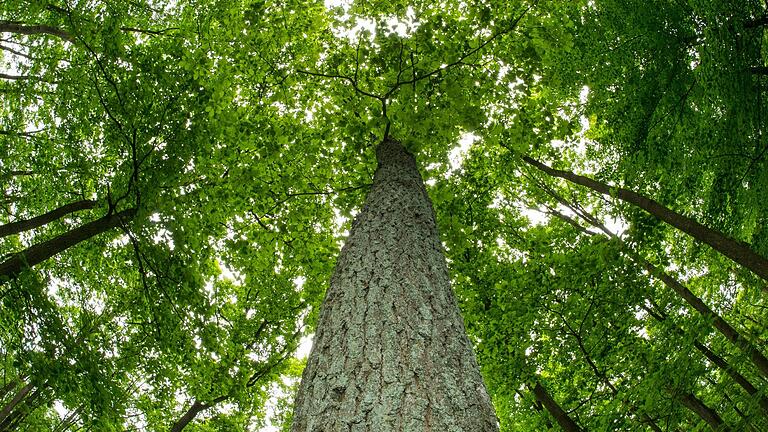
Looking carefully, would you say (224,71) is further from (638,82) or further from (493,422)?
(493,422)

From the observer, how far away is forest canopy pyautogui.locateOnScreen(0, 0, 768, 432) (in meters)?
4.62

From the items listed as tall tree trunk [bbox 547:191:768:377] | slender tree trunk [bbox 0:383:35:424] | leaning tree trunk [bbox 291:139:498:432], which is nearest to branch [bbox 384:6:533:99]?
leaning tree trunk [bbox 291:139:498:432]

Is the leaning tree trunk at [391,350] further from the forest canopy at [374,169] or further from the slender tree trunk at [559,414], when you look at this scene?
the slender tree trunk at [559,414]

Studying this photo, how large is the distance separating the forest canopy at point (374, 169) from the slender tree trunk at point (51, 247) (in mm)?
25

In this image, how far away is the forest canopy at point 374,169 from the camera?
4.62 metres

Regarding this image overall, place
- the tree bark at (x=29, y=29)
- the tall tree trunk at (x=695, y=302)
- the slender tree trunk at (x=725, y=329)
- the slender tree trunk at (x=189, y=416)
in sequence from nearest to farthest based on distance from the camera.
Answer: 1. the slender tree trunk at (x=725, y=329)
2. the tall tree trunk at (x=695, y=302)
3. the tree bark at (x=29, y=29)
4. the slender tree trunk at (x=189, y=416)

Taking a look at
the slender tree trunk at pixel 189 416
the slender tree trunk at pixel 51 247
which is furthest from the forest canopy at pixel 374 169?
the slender tree trunk at pixel 189 416

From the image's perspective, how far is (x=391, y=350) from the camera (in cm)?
213

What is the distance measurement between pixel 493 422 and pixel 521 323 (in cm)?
533

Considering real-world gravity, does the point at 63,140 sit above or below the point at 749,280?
above

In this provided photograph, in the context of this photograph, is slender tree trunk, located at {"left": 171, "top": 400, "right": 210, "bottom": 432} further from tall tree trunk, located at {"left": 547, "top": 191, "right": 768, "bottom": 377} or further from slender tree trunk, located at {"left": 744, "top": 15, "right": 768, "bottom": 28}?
slender tree trunk, located at {"left": 744, "top": 15, "right": 768, "bottom": 28}

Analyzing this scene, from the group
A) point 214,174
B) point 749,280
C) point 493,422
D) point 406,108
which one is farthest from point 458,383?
point 214,174

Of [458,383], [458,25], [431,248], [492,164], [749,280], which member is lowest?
[458,383]

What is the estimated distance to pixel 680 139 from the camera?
473 cm
